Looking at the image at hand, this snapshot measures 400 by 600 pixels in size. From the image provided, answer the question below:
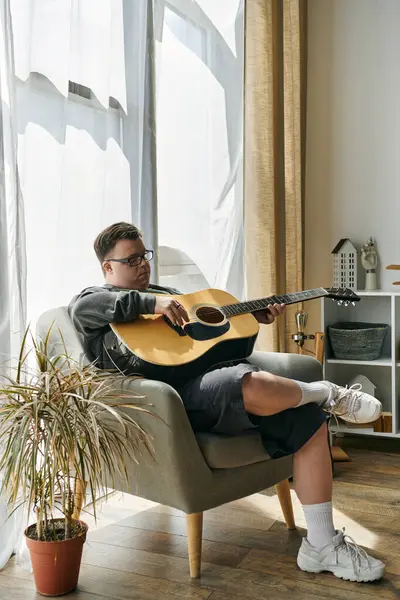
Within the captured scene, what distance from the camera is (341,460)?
3188mm

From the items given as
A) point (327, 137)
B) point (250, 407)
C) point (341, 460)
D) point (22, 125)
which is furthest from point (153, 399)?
point (327, 137)

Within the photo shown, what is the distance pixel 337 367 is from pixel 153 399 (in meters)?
1.93

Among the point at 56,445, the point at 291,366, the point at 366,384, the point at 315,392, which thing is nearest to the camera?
the point at 56,445

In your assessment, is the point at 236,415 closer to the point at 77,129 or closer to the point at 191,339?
the point at 191,339

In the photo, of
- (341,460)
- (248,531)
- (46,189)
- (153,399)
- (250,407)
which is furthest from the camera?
(341,460)

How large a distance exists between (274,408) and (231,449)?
17 cm

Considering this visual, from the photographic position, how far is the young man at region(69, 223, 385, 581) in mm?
1985

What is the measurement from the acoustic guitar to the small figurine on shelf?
55.5 inches

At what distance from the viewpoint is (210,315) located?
221 centimetres

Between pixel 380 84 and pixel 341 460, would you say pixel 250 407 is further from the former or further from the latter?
pixel 380 84

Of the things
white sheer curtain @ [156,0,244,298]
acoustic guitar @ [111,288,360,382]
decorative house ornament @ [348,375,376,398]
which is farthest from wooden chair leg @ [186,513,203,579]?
decorative house ornament @ [348,375,376,398]

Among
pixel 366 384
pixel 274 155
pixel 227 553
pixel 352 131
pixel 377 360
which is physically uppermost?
pixel 352 131

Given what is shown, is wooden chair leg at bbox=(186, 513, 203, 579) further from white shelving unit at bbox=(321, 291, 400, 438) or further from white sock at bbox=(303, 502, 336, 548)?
white shelving unit at bbox=(321, 291, 400, 438)

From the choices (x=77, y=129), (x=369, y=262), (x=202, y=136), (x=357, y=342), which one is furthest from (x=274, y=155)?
(x=77, y=129)
